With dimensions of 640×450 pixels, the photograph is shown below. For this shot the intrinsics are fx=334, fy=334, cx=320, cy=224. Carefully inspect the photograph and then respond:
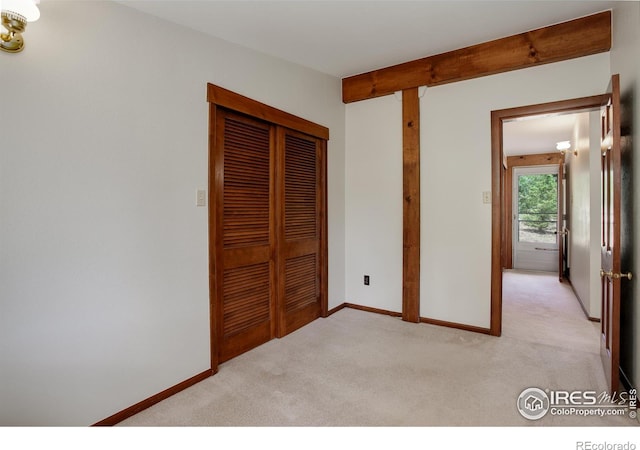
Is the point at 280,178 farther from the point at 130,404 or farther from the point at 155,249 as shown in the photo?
the point at 130,404

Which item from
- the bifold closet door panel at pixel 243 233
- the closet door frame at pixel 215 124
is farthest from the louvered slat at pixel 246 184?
the closet door frame at pixel 215 124

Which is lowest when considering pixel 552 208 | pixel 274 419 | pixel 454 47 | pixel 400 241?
pixel 274 419

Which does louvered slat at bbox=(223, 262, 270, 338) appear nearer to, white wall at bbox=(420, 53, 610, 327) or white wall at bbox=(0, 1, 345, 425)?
white wall at bbox=(0, 1, 345, 425)

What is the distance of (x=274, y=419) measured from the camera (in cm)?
185

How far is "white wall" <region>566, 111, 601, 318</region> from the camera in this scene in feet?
11.3

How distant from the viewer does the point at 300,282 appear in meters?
3.29

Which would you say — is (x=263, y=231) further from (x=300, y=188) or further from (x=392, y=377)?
(x=392, y=377)

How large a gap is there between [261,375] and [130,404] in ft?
2.63

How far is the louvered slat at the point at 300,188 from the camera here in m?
3.11

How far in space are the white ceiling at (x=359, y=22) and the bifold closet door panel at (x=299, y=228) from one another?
77 cm

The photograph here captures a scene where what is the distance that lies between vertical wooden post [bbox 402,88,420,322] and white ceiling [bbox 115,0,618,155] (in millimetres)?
491

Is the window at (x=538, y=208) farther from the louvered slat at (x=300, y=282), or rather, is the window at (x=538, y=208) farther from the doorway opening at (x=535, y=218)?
the louvered slat at (x=300, y=282)

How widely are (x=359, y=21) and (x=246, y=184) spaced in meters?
1.46
